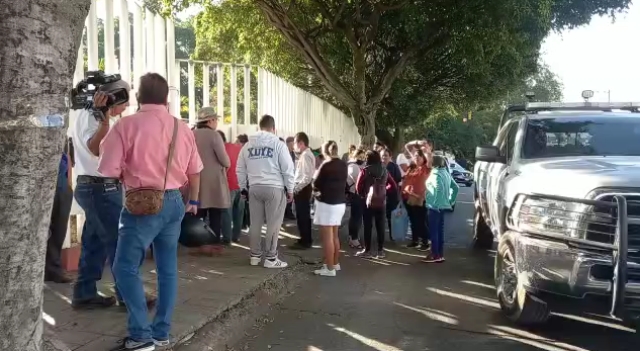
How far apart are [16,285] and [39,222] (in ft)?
1.00

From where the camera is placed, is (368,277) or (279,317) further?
(368,277)

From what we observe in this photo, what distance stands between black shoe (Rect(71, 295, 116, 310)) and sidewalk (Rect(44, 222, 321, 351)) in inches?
2.2

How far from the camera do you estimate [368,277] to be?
8.23m

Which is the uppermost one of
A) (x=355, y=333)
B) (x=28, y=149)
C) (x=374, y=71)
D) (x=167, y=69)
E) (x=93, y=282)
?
(x=374, y=71)

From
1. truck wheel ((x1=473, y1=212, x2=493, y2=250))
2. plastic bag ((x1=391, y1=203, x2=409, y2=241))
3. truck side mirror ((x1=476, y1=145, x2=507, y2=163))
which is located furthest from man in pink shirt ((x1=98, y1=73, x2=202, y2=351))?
truck wheel ((x1=473, y1=212, x2=493, y2=250))

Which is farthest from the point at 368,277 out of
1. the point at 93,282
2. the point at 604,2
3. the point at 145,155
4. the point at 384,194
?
the point at 604,2

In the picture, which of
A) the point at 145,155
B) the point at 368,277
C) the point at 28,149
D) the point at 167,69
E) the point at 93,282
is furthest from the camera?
the point at 167,69

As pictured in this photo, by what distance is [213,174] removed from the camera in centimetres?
843

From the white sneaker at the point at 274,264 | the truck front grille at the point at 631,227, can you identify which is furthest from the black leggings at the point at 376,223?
the truck front grille at the point at 631,227

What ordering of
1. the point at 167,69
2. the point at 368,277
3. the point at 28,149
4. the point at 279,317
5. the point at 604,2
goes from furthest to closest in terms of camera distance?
the point at 604,2, the point at 167,69, the point at 368,277, the point at 279,317, the point at 28,149

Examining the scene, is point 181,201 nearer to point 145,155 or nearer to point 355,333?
point 145,155

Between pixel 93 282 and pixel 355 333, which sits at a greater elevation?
pixel 93 282

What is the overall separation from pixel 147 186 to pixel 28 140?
1358mm

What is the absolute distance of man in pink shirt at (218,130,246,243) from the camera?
9.36m
